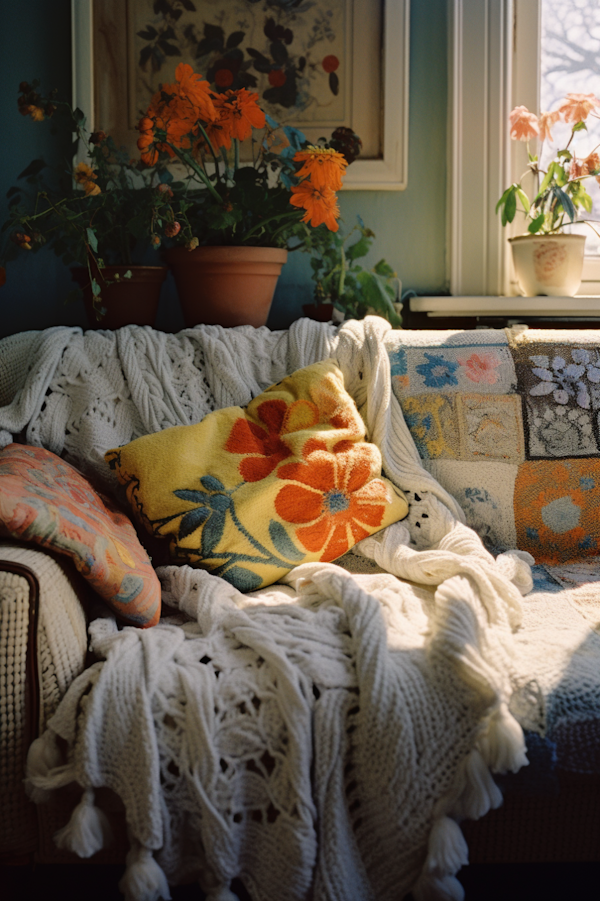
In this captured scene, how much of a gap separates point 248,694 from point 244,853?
0.18 meters

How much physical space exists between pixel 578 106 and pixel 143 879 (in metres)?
1.80

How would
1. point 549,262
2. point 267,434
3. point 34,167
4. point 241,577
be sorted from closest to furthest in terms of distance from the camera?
point 241,577 < point 267,434 < point 34,167 < point 549,262

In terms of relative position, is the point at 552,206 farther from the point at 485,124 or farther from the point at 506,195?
the point at 485,124

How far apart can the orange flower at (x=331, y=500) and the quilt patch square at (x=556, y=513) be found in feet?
1.00

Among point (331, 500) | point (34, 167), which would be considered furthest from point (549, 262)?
point (34, 167)

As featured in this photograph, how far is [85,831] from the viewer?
2.64ft

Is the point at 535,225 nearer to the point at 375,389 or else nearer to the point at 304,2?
the point at 375,389

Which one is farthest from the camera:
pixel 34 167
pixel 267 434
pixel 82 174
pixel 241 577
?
pixel 34 167

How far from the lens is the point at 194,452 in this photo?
1246mm

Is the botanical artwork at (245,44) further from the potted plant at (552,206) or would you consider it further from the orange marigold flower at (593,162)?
the orange marigold flower at (593,162)

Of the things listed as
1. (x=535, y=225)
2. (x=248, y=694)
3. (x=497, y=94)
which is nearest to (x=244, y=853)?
(x=248, y=694)

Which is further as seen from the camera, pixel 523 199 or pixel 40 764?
pixel 523 199

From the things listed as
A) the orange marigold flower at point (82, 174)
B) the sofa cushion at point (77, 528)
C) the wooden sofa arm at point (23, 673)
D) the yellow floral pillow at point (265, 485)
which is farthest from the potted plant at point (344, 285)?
the wooden sofa arm at point (23, 673)

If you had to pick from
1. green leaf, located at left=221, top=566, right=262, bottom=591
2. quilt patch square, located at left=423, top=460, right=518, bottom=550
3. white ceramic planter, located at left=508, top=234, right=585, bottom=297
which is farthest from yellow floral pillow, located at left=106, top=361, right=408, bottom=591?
white ceramic planter, located at left=508, top=234, right=585, bottom=297
